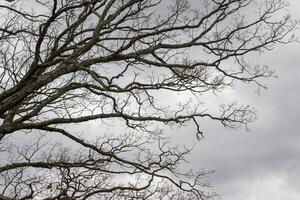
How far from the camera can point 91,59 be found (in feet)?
40.2

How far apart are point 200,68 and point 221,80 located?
57 centimetres

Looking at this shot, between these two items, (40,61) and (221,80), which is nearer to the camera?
(40,61)

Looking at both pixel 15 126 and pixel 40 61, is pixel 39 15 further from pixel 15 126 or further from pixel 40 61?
pixel 15 126

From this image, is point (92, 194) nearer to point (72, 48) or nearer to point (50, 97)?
point (50, 97)

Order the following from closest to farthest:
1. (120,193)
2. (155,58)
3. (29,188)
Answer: (29,188) < (120,193) < (155,58)

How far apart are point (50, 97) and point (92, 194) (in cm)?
232

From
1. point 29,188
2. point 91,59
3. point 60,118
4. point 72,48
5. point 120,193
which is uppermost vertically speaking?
point 72,48

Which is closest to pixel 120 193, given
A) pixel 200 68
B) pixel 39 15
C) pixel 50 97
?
pixel 50 97

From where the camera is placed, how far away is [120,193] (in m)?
12.0

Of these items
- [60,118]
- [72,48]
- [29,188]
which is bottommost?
[29,188]

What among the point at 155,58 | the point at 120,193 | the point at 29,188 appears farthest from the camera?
the point at 155,58

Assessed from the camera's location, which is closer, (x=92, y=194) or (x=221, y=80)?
(x=92, y=194)

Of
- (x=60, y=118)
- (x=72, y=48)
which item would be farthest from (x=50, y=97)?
(x=72, y=48)

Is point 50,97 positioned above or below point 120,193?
above
